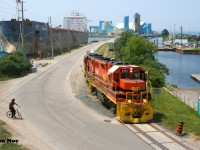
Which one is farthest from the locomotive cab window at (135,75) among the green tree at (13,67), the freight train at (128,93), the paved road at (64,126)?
the green tree at (13,67)

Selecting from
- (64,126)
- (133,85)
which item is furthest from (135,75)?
(64,126)

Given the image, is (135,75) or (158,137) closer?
(158,137)

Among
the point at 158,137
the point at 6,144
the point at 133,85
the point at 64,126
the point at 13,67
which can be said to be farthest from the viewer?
the point at 13,67

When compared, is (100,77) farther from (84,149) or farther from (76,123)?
(84,149)

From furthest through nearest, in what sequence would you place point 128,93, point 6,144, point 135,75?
point 135,75 < point 128,93 < point 6,144

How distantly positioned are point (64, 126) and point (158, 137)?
231 inches

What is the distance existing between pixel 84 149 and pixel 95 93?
1718 centimetres

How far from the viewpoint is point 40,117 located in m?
25.4

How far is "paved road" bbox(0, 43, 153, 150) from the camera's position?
19.3m

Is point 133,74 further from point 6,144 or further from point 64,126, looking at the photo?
point 6,144

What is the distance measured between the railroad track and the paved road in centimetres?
45

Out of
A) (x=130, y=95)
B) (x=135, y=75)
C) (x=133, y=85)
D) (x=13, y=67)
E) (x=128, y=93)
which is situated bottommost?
(x=130, y=95)

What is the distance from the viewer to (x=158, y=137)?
20.8m

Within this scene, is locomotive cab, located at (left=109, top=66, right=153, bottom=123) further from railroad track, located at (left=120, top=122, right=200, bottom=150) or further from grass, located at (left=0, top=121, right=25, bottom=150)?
grass, located at (left=0, top=121, right=25, bottom=150)
